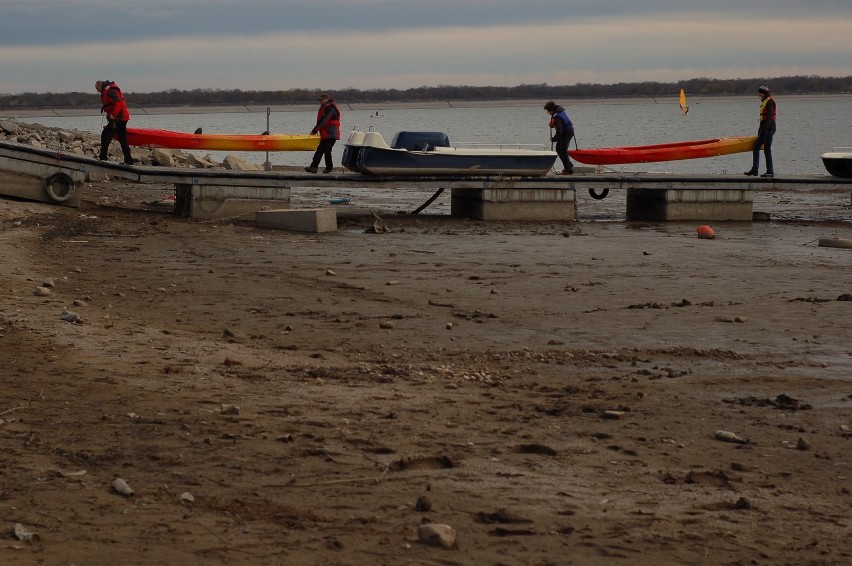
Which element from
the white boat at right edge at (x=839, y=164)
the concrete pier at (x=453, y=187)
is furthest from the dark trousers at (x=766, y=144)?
the white boat at right edge at (x=839, y=164)

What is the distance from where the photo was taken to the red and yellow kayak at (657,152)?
2419 cm

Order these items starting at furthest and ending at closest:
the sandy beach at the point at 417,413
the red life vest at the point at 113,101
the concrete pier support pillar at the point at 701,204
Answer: the concrete pier support pillar at the point at 701,204 → the red life vest at the point at 113,101 → the sandy beach at the point at 417,413

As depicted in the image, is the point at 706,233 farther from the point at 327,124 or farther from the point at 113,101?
the point at 113,101

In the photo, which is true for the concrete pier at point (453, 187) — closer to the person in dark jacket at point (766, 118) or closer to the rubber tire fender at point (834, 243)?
the person in dark jacket at point (766, 118)

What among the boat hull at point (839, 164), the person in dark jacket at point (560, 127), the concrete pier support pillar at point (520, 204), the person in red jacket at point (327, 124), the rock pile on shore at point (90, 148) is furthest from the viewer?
the rock pile on shore at point (90, 148)

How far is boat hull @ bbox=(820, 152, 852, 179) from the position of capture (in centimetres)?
2331

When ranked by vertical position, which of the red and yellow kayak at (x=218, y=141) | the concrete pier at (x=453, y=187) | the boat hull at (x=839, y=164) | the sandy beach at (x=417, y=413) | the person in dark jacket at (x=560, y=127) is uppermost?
the person in dark jacket at (x=560, y=127)

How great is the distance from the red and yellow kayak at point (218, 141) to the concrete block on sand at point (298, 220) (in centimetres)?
515

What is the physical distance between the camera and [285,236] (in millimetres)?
18000

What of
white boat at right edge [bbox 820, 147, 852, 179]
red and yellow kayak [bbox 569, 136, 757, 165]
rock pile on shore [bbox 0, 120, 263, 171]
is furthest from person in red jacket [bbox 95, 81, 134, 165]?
white boat at right edge [bbox 820, 147, 852, 179]

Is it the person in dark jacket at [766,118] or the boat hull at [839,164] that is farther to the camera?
the boat hull at [839,164]

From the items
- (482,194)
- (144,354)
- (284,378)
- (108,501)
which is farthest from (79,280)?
(482,194)

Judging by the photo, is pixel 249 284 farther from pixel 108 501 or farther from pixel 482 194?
pixel 482 194

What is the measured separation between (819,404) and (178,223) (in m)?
13.1
